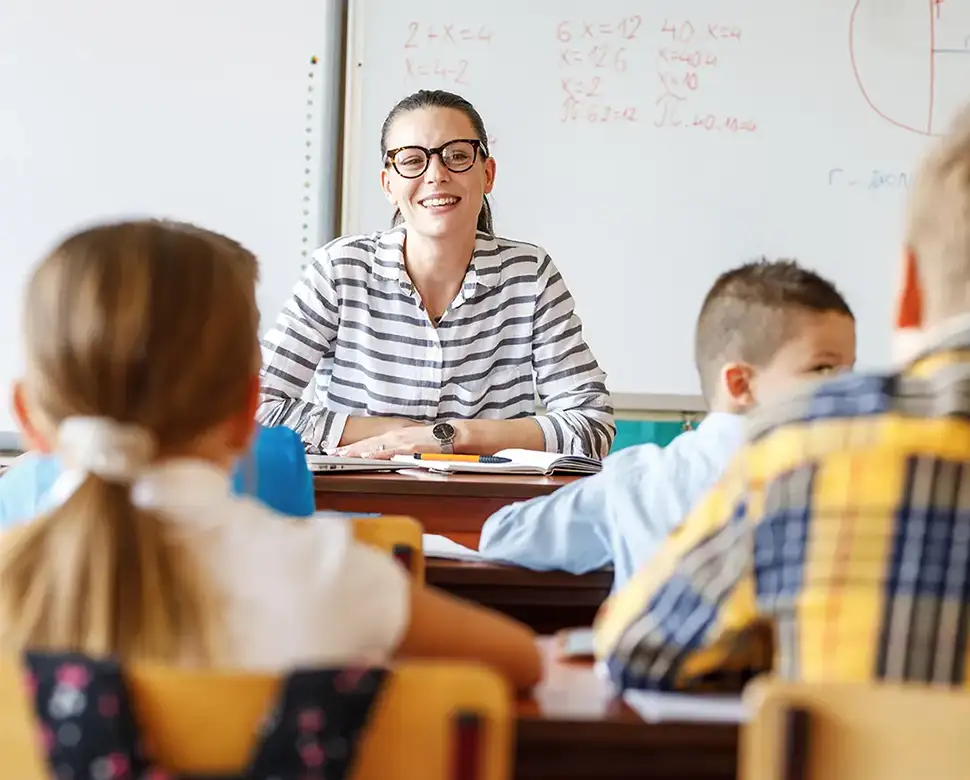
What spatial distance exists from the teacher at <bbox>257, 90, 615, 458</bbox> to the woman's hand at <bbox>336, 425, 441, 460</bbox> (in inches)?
11.1

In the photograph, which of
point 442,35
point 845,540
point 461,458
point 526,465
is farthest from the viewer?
point 442,35

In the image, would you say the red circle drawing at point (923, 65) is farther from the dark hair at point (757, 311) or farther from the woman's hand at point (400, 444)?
the dark hair at point (757, 311)

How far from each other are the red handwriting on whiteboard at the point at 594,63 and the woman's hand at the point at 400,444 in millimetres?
1355

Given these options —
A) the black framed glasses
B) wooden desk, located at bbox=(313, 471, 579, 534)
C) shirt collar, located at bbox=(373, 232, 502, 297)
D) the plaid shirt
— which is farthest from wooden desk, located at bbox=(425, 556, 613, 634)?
the black framed glasses

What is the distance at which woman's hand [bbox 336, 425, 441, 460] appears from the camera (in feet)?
7.35

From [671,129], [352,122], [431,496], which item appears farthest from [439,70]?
[431,496]

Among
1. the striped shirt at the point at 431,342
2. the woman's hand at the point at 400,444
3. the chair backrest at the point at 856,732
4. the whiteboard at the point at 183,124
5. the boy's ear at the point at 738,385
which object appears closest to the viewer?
the chair backrest at the point at 856,732

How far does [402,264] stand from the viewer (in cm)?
262

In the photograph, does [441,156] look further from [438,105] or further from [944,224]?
[944,224]

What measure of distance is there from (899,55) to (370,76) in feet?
4.93

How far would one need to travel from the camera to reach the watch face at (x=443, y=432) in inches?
89.3

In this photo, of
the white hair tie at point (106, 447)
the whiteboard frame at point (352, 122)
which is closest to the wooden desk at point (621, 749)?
the white hair tie at point (106, 447)

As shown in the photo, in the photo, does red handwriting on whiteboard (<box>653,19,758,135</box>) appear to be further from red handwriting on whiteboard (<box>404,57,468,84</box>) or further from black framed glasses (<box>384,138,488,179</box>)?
black framed glasses (<box>384,138,488,179</box>)

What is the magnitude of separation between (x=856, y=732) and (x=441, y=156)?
6.99 ft
